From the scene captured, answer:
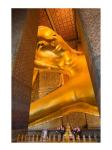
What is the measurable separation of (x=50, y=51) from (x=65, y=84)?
328 millimetres

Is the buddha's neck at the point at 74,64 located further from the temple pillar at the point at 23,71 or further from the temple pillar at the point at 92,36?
the temple pillar at the point at 23,71

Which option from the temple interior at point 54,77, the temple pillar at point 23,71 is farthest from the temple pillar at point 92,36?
the temple pillar at point 23,71

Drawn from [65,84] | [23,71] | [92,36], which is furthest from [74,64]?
[23,71]

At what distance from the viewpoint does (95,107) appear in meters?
2.72

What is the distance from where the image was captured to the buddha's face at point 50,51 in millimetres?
2791

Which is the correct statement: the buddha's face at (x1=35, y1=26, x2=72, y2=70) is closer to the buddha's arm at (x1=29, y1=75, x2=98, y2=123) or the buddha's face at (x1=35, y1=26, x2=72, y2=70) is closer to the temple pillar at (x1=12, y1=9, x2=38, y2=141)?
the temple pillar at (x1=12, y1=9, x2=38, y2=141)

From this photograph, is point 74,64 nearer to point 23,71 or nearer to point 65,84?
point 65,84

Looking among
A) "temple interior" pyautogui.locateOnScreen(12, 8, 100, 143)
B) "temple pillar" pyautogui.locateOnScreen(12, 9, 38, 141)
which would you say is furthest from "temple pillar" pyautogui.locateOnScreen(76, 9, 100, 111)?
"temple pillar" pyautogui.locateOnScreen(12, 9, 38, 141)

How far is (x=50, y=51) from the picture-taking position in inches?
A: 112

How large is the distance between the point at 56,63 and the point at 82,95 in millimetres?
370

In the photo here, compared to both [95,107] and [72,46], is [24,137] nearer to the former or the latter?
[95,107]

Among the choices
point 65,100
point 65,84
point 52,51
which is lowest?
point 65,100

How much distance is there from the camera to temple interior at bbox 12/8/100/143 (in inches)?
106
